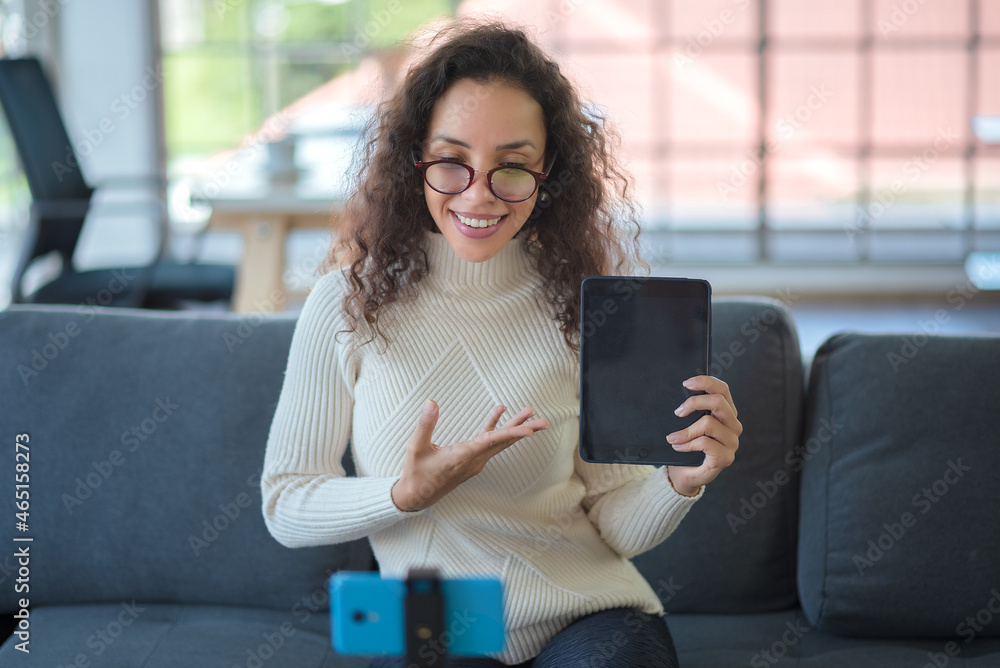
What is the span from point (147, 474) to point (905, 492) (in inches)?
45.7

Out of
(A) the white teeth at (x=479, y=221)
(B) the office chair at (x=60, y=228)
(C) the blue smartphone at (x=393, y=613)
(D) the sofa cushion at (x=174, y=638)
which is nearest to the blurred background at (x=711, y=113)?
(B) the office chair at (x=60, y=228)

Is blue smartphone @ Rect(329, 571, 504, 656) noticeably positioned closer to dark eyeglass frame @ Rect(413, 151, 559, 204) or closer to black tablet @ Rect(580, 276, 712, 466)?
black tablet @ Rect(580, 276, 712, 466)

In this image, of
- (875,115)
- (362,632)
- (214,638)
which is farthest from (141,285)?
(875,115)

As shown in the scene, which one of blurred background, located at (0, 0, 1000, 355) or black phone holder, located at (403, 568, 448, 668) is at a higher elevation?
blurred background, located at (0, 0, 1000, 355)

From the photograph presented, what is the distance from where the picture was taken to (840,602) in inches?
54.4

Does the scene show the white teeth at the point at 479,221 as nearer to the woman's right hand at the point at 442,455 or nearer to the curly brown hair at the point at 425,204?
the curly brown hair at the point at 425,204

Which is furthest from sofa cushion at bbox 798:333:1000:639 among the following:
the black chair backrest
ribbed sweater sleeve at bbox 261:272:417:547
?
the black chair backrest

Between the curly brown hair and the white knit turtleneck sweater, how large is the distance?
0.04 metres

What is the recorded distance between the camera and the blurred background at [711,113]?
496 centimetres

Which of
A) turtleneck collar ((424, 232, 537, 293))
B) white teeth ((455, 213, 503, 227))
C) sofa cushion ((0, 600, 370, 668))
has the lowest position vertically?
sofa cushion ((0, 600, 370, 668))

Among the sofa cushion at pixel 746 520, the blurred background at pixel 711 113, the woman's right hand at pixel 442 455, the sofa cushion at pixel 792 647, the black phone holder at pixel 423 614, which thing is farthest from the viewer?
the blurred background at pixel 711 113

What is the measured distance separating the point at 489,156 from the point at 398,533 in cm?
50

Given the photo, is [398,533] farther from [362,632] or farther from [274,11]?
[274,11]

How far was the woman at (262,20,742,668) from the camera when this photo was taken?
117 cm
